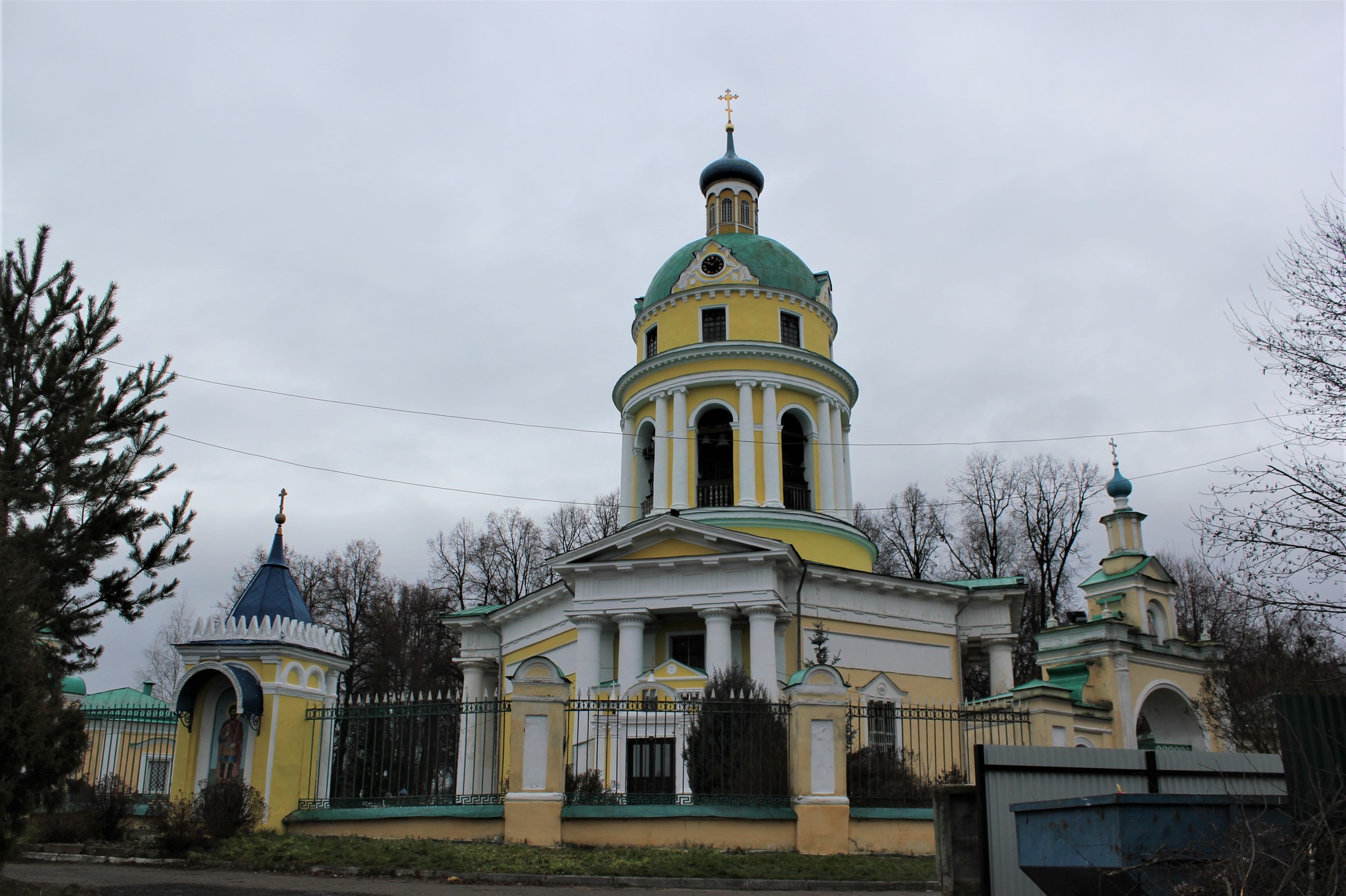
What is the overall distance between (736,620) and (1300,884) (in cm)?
1667

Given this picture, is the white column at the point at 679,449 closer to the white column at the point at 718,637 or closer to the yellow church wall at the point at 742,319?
the yellow church wall at the point at 742,319

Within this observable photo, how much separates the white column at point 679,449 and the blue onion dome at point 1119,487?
1471 cm

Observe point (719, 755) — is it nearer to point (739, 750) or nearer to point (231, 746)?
point (739, 750)

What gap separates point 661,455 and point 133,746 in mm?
14076

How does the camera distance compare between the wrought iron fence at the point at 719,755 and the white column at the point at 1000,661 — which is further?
the white column at the point at 1000,661

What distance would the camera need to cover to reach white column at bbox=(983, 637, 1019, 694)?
86.4ft

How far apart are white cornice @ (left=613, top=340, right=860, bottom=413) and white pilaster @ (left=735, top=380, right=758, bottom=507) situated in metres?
0.45

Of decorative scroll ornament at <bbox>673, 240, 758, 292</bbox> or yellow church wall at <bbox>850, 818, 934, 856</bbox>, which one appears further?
decorative scroll ornament at <bbox>673, 240, 758, 292</bbox>

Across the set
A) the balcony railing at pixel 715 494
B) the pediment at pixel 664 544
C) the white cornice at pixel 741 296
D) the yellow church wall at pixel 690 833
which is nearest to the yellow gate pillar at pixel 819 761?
the yellow church wall at pixel 690 833

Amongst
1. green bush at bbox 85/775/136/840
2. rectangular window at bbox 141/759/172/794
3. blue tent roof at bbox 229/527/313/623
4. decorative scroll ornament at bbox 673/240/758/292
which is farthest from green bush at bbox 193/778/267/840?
decorative scroll ornament at bbox 673/240/758/292

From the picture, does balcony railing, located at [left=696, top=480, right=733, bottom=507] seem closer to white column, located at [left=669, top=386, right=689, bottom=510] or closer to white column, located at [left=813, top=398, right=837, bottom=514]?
white column, located at [left=669, top=386, right=689, bottom=510]

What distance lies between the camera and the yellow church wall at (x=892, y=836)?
14.2 meters

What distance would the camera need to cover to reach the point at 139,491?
16.0 m

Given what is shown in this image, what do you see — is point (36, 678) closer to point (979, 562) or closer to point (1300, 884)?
point (1300, 884)
